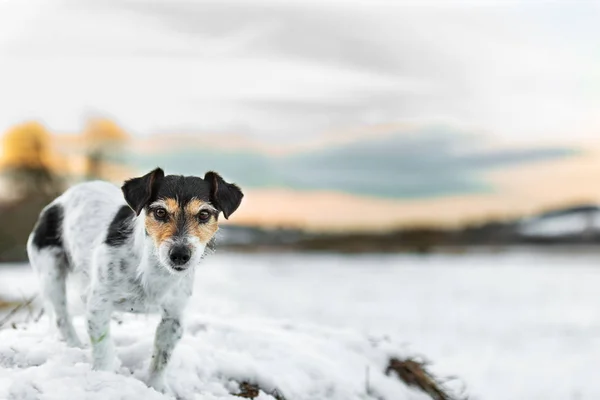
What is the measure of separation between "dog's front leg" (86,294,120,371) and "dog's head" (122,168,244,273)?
34.1 inches

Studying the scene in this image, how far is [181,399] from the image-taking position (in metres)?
5.83

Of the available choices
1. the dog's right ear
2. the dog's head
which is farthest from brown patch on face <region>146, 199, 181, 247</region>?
the dog's right ear

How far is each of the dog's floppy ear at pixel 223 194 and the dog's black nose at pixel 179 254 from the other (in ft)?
1.66

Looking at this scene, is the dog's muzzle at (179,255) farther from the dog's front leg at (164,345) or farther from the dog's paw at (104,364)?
the dog's paw at (104,364)

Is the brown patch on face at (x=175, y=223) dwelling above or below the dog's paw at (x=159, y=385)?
above

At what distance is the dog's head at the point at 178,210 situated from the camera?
4980 mm

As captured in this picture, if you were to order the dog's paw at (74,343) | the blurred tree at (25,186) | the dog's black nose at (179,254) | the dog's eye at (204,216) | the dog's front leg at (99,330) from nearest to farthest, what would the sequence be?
the dog's black nose at (179,254), the dog's eye at (204,216), the dog's front leg at (99,330), the dog's paw at (74,343), the blurred tree at (25,186)

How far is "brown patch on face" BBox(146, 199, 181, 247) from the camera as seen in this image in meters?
5.03

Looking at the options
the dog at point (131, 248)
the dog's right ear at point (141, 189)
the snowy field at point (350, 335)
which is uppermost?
the dog's right ear at point (141, 189)

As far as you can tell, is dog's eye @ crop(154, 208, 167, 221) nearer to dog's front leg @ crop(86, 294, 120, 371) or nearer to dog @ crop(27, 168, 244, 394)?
dog @ crop(27, 168, 244, 394)

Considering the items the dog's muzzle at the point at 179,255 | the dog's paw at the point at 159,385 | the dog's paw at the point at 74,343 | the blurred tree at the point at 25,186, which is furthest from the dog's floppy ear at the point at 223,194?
the blurred tree at the point at 25,186

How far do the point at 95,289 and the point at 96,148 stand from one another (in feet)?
68.6

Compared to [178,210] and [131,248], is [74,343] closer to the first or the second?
[131,248]

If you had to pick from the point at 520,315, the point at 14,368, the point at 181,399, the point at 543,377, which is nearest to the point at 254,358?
the point at 181,399
